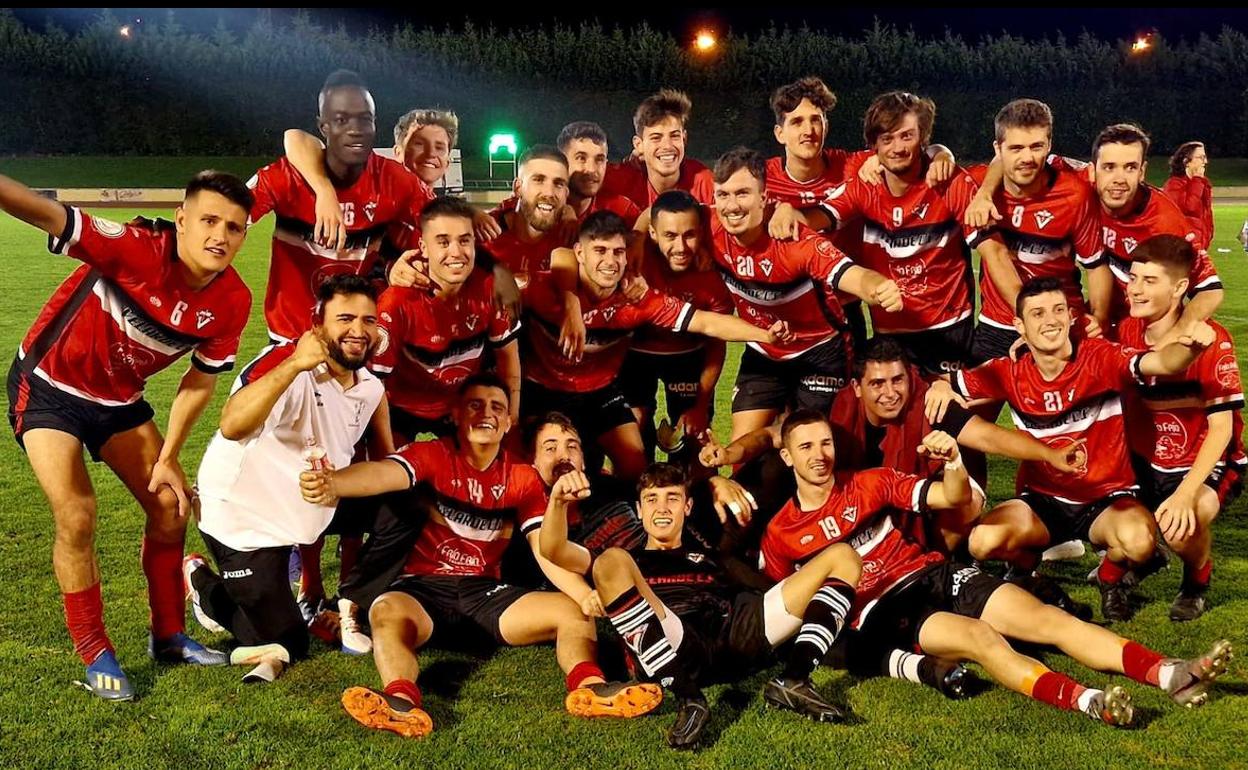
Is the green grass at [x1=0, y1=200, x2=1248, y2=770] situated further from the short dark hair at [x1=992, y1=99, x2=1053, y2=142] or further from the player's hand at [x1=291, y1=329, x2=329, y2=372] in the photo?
the short dark hair at [x1=992, y1=99, x2=1053, y2=142]

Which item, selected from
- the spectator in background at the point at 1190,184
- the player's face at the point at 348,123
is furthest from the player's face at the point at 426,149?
the spectator in background at the point at 1190,184

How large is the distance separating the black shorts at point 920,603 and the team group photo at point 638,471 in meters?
0.02

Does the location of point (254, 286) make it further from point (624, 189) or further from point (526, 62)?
point (526, 62)

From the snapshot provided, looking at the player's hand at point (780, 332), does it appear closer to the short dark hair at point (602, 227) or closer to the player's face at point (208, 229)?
the short dark hair at point (602, 227)

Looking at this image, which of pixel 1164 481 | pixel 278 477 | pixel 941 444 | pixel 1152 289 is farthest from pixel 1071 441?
pixel 278 477

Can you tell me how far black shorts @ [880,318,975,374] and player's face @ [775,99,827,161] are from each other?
1.04 metres

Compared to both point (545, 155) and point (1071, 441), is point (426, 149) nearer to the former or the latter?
point (545, 155)

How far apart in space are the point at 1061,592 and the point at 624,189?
3.18m

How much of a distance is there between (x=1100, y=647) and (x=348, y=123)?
3788 mm

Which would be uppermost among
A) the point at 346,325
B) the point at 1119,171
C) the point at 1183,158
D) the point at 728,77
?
the point at 728,77

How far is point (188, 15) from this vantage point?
47188mm

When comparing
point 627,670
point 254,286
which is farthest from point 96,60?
point 627,670

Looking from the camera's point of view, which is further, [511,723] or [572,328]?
[572,328]

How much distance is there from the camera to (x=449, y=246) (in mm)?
4867
